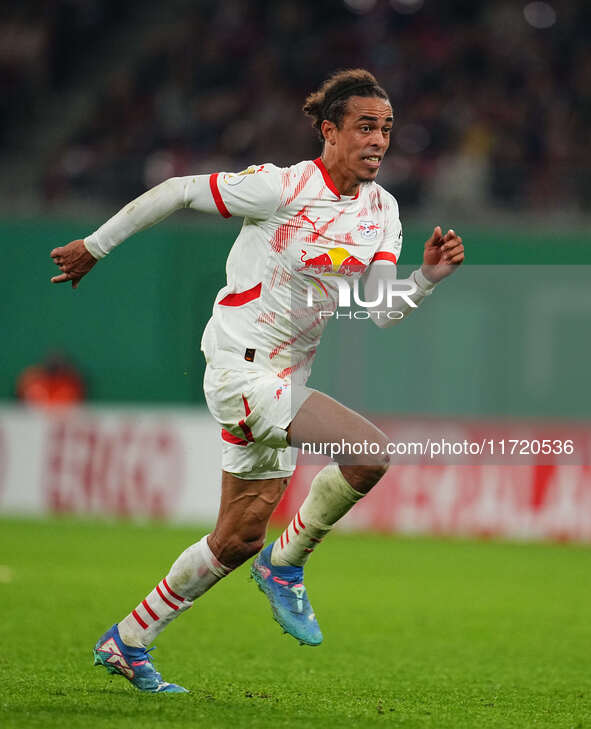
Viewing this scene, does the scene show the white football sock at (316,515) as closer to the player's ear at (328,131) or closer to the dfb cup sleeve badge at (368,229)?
the dfb cup sleeve badge at (368,229)

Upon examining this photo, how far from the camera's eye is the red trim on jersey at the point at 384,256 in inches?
240

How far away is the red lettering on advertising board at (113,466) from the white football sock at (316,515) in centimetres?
964

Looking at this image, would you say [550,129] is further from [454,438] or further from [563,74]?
[454,438]

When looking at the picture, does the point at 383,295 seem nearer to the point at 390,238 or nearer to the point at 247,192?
the point at 390,238

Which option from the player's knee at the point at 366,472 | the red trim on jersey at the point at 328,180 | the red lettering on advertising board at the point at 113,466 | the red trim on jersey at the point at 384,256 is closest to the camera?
the player's knee at the point at 366,472

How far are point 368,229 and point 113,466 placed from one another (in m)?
10.3

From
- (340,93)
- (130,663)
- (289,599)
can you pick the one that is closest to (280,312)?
(340,93)

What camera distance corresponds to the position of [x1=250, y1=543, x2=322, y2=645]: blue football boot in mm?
5949

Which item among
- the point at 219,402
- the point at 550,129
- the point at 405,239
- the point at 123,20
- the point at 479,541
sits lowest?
the point at 479,541

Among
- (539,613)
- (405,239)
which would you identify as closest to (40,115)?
(405,239)

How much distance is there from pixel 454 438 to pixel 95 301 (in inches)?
233

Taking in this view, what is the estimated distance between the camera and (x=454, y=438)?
1517cm

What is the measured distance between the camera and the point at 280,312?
5996 mm

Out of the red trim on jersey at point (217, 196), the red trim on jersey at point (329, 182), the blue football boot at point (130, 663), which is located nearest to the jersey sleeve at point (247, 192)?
the red trim on jersey at point (217, 196)
